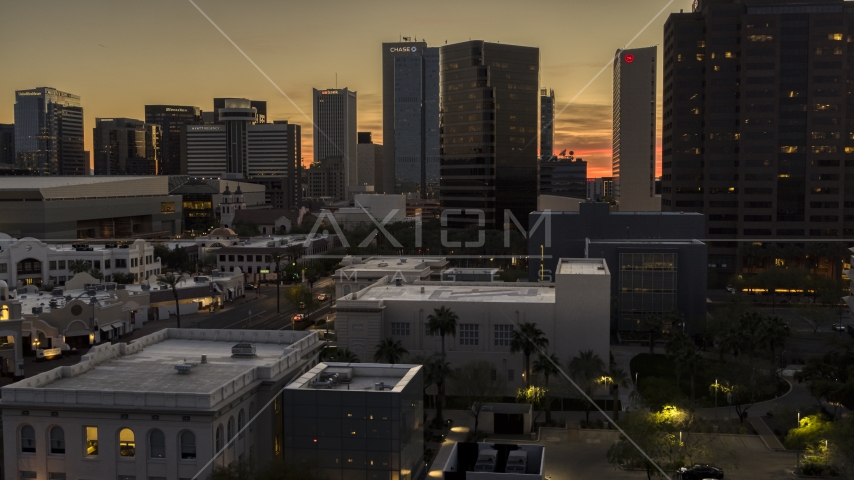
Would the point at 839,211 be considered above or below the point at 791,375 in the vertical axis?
above

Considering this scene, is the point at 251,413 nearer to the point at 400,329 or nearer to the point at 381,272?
the point at 400,329

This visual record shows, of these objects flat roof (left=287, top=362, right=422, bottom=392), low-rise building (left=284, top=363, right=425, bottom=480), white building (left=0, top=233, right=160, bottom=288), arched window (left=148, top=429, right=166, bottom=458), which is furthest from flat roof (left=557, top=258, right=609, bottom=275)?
white building (left=0, top=233, right=160, bottom=288)

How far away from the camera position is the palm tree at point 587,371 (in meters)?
46.7

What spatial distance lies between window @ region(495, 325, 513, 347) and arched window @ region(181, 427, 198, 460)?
26505 millimetres

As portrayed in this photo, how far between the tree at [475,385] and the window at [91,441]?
63.2 feet

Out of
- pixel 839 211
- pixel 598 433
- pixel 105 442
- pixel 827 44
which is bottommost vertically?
pixel 598 433

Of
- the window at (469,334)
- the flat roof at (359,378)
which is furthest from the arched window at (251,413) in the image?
the window at (469,334)

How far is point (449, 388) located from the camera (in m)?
49.3

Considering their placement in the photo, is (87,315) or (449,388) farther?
(87,315)

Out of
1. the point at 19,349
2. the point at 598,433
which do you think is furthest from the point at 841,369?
the point at 19,349

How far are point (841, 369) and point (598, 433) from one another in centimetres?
1515

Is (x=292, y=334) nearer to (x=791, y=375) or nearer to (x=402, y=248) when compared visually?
(x=791, y=375)

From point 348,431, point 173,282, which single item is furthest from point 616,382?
point 173,282

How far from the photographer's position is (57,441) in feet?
100
